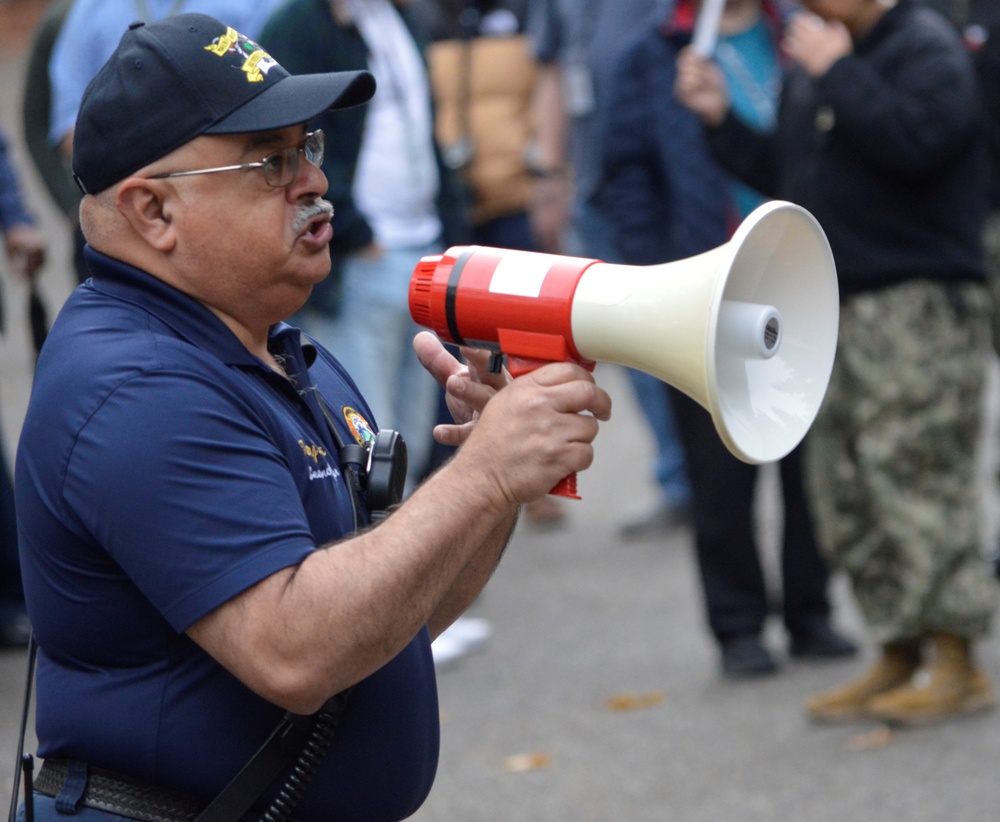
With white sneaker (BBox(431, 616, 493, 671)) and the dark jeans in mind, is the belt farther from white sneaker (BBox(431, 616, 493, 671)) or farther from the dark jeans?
white sneaker (BBox(431, 616, 493, 671))

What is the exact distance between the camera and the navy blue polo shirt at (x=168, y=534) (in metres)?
1.85

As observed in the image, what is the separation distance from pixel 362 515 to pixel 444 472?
31 cm

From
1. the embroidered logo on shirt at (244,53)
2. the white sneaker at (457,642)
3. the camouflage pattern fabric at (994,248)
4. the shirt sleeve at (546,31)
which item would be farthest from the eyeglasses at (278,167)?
the shirt sleeve at (546,31)

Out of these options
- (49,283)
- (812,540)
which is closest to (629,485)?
(812,540)

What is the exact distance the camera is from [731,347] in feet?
6.66

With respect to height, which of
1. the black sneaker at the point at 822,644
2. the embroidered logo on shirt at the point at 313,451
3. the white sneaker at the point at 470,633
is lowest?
the white sneaker at the point at 470,633

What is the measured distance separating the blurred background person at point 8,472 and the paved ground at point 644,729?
0.41ft

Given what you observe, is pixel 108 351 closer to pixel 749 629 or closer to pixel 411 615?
pixel 411 615

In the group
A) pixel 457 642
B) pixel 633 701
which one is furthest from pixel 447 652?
pixel 633 701

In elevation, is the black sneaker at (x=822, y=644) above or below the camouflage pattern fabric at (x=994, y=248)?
below

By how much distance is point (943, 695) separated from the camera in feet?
14.7

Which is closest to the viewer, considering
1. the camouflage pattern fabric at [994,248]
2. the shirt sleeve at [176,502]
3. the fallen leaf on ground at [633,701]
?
the shirt sleeve at [176,502]

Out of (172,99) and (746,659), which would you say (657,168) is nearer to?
(746,659)

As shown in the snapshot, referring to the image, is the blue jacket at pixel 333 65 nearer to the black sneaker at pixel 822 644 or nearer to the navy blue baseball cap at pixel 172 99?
the black sneaker at pixel 822 644
